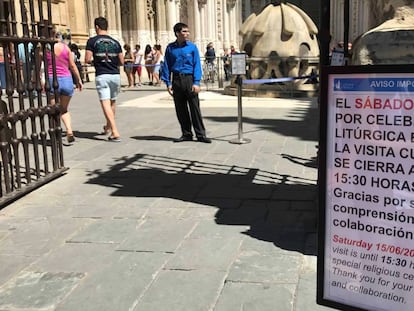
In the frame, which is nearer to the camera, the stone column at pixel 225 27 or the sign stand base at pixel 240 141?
the sign stand base at pixel 240 141

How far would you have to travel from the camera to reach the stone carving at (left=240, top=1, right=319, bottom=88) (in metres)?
15.1

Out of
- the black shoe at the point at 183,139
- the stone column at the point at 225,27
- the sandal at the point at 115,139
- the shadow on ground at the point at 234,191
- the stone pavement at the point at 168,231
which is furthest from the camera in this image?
the stone column at the point at 225,27

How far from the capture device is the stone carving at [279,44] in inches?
593

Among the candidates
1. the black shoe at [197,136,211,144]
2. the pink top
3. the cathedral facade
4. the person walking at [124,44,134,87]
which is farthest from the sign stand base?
the person walking at [124,44,134,87]

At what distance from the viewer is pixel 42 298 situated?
10.8 ft

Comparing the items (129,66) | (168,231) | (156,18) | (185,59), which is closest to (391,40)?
(168,231)

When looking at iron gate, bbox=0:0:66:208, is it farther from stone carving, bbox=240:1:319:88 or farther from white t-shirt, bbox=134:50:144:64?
white t-shirt, bbox=134:50:144:64

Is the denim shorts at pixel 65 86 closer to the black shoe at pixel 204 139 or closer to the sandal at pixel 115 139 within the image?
the sandal at pixel 115 139

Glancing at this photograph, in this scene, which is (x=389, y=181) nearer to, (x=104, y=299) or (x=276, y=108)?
(x=104, y=299)

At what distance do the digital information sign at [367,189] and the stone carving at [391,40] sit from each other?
1432 mm

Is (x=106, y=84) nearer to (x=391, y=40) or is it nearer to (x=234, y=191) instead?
(x=234, y=191)

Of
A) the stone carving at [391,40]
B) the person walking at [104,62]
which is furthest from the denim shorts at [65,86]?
the stone carving at [391,40]

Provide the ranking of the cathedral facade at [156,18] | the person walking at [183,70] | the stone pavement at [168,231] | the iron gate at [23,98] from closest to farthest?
the stone pavement at [168,231]
the iron gate at [23,98]
the person walking at [183,70]
the cathedral facade at [156,18]

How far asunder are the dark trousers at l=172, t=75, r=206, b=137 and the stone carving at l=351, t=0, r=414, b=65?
4.22 meters
